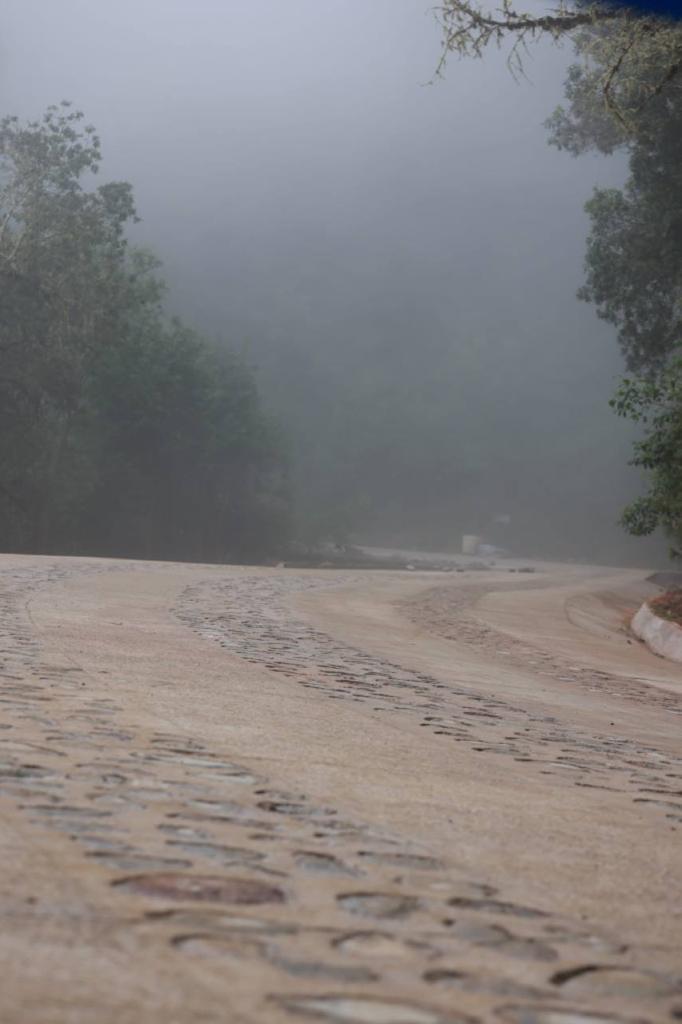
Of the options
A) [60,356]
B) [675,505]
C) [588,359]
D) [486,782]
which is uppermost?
[588,359]

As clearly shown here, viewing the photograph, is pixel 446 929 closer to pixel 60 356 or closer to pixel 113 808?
pixel 113 808

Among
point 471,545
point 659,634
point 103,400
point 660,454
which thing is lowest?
point 659,634

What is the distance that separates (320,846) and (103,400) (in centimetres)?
4147

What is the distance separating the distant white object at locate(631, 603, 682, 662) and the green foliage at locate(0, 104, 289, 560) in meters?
24.3

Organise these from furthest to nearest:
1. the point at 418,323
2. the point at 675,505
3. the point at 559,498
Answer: the point at 418,323 → the point at 559,498 → the point at 675,505

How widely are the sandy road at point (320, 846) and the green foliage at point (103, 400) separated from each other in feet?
99.4

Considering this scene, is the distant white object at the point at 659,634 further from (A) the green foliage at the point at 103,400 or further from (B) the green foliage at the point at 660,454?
(A) the green foliage at the point at 103,400

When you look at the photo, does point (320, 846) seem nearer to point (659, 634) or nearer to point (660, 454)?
point (659, 634)

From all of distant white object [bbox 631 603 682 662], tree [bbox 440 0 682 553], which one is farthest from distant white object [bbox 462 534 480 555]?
→ distant white object [bbox 631 603 682 662]

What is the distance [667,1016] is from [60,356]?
35107mm

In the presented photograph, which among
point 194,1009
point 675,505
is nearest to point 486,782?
point 194,1009

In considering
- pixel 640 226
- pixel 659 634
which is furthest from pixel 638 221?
pixel 659 634

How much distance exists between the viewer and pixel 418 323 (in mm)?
99562

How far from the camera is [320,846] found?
92.9 inches
